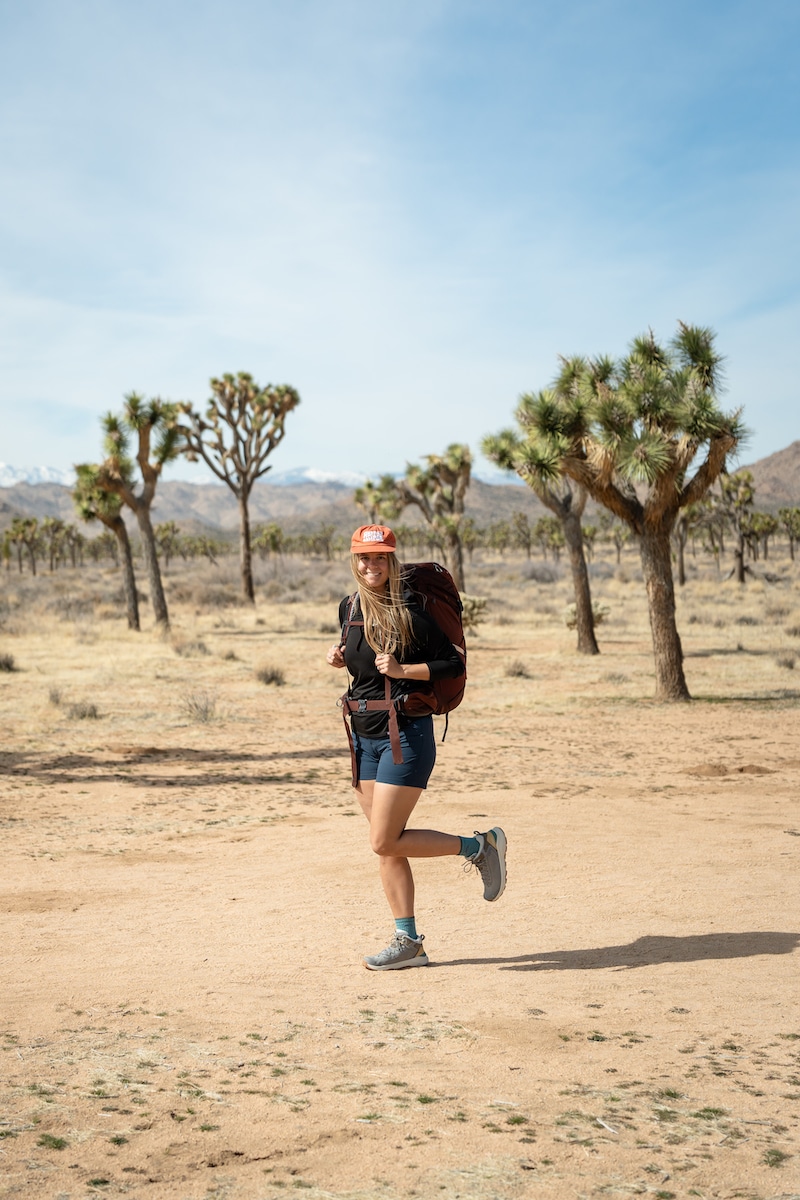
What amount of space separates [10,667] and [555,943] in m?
16.5

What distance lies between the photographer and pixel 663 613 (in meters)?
15.6

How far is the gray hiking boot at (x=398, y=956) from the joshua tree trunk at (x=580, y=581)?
→ 17.3 m

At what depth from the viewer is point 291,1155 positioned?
3031 mm

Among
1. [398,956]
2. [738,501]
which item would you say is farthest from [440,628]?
[738,501]

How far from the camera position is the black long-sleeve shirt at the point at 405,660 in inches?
181

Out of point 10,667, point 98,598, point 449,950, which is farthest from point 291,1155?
point 98,598

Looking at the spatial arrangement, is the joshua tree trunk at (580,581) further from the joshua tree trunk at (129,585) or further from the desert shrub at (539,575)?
the desert shrub at (539,575)

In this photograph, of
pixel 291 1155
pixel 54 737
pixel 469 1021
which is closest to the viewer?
pixel 291 1155

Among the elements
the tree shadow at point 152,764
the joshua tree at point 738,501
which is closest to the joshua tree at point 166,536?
the joshua tree at point 738,501

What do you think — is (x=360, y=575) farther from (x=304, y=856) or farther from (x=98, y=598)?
(x=98, y=598)

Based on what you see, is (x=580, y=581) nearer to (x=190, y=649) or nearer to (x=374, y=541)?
(x=190, y=649)

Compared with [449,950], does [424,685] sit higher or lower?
higher

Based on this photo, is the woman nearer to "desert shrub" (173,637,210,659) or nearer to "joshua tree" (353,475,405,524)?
"desert shrub" (173,637,210,659)

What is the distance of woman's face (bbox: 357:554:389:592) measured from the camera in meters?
4.64
